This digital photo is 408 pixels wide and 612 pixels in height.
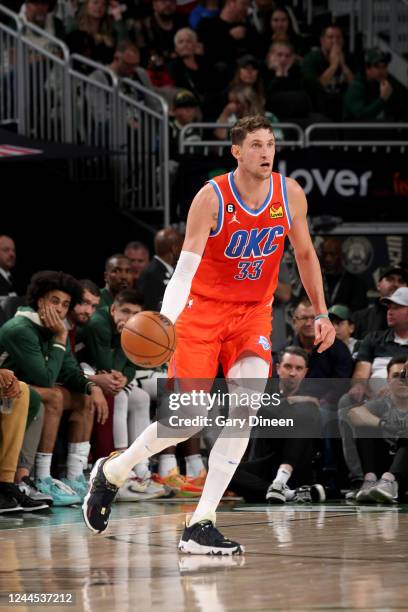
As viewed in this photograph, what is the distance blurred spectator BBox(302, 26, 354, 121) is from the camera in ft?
53.4

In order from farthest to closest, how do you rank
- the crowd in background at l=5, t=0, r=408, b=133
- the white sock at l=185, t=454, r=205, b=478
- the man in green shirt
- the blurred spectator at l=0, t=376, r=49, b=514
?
the crowd in background at l=5, t=0, r=408, b=133
the white sock at l=185, t=454, r=205, b=478
the man in green shirt
the blurred spectator at l=0, t=376, r=49, b=514

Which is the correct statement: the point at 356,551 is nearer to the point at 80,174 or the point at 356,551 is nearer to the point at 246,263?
the point at 246,263

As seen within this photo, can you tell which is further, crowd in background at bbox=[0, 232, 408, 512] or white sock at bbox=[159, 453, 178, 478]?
white sock at bbox=[159, 453, 178, 478]

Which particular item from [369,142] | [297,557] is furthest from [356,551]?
[369,142]

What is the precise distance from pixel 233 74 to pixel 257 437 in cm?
712

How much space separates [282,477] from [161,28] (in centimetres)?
853

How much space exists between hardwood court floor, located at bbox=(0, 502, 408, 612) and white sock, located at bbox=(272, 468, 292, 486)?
2.99 feet

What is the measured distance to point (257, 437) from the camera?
10539mm

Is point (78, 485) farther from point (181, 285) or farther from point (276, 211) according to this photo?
point (276, 211)

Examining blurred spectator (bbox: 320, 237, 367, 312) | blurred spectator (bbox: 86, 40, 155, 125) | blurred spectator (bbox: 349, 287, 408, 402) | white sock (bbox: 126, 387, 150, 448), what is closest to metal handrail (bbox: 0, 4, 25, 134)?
blurred spectator (bbox: 86, 40, 155, 125)

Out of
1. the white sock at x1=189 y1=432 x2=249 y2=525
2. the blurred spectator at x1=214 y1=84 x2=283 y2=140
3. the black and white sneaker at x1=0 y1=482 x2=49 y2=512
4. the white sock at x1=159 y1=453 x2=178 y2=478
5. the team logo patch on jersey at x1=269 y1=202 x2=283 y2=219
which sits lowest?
the white sock at x1=159 y1=453 x2=178 y2=478

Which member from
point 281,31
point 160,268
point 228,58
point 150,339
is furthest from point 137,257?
point 150,339

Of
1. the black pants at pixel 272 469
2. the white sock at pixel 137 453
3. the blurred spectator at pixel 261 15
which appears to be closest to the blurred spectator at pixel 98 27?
the blurred spectator at pixel 261 15

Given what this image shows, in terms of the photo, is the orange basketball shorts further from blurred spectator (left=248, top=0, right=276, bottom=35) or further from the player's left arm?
blurred spectator (left=248, top=0, right=276, bottom=35)
